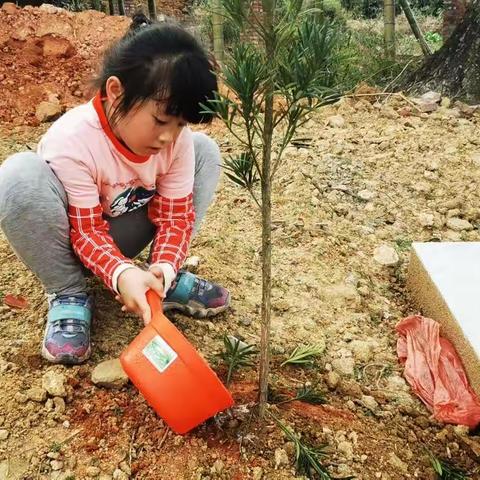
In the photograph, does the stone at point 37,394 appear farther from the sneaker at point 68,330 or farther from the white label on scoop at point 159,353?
the white label on scoop at point 159,353

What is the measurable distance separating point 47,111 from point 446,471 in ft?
8.40

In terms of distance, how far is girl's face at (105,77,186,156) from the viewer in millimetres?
1260

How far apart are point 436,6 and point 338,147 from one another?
6777mm

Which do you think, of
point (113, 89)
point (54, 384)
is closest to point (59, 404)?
point (54, 384)

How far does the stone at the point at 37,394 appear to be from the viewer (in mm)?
1307

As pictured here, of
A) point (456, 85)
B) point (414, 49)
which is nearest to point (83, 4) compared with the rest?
point (414, 49)

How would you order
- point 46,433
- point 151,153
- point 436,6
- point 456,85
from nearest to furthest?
point 46,433 → point 151,153 → point 456,85 → point 436,6

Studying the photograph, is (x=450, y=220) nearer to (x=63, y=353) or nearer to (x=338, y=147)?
(x=338, y=147)

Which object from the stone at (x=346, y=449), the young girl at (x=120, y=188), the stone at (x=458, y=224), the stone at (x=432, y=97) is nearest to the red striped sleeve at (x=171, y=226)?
the young girl at (x=120, y=188)

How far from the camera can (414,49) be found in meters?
5.58

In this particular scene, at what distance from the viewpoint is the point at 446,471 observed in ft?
4.15

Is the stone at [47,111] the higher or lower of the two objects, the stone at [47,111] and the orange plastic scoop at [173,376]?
the lower

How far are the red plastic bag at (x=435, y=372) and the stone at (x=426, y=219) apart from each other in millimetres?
603

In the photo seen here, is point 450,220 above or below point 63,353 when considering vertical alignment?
below
